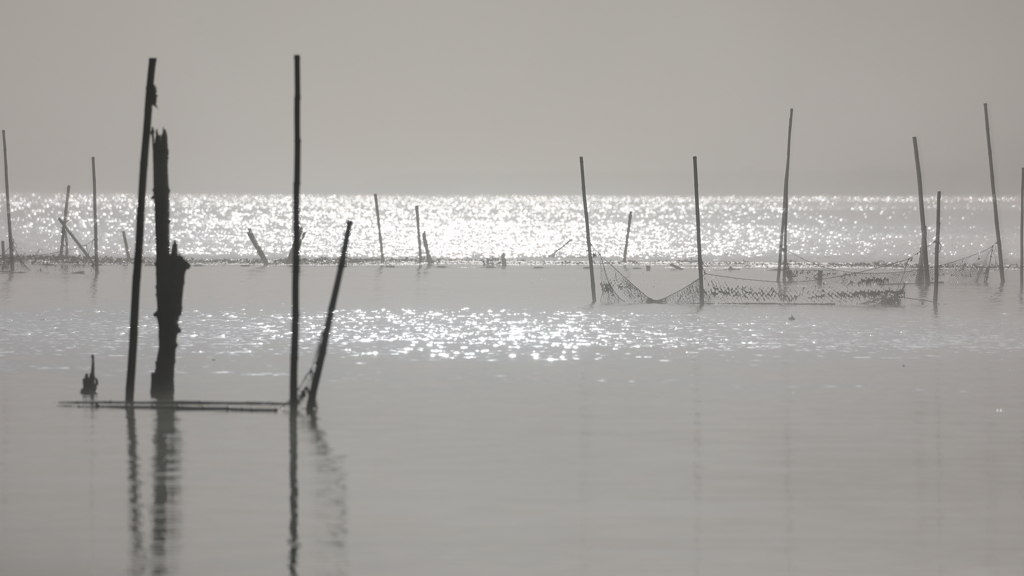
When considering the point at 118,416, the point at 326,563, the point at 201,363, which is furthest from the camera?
the point at 201,363

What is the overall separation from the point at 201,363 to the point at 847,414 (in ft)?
38.0

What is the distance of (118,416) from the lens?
1722 centimetres

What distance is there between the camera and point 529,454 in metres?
14.9

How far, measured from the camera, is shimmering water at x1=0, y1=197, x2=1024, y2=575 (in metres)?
10.7

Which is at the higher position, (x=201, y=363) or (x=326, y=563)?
(x=201, y=363)

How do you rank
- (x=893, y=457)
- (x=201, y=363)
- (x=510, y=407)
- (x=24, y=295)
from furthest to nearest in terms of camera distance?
(x=24, y=295) < (x=201, y=363) < (x=510, y=407) < (x=893, y=457)

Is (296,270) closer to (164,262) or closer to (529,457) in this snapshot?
(164,262)

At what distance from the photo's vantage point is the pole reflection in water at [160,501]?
1034 centimetres

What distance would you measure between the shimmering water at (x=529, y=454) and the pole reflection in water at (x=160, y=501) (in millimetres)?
42

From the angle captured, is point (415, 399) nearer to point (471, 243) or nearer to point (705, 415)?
point (705, 415)

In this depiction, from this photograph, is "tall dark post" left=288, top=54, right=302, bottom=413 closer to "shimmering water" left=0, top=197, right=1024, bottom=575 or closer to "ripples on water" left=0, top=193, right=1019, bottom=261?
"shimmering water" left=0, top=197, right=1024, bottom=575

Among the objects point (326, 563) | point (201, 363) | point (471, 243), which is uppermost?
point (471, 243)

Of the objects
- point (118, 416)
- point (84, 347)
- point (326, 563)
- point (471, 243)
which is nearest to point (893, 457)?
point (326, 563)

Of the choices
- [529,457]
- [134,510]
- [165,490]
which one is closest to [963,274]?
[529,457]
